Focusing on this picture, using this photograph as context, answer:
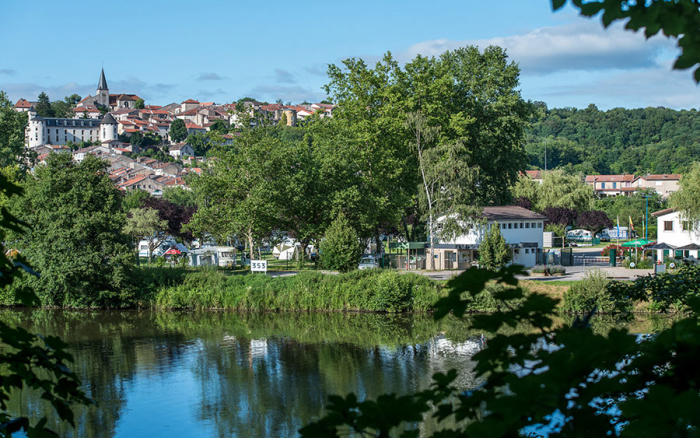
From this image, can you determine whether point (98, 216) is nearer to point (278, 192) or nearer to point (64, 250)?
point (64, 250)

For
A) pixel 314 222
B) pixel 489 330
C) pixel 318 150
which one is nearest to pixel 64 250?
pixel 314 222

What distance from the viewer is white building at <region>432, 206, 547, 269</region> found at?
129 ft

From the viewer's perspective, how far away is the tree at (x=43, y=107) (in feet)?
582

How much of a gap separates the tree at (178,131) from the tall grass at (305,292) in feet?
495

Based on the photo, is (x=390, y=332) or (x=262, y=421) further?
(x=390, y=332)

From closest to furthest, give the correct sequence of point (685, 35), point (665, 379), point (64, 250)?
point (685, 35) < point (665, 379) < point (64, 250)

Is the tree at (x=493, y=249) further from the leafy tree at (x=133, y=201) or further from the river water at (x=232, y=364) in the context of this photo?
the leafy tree at (x=133, y=201)

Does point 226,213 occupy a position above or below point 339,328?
above

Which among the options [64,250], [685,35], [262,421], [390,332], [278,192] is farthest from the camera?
[278,192]

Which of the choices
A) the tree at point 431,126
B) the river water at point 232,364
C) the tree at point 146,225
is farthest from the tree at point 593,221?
the river water at point 232,364

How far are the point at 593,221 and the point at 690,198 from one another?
21768 mm

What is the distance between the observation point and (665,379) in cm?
299

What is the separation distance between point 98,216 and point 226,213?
9.90 metres

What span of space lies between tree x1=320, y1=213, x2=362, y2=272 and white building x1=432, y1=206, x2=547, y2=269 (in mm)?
6777
